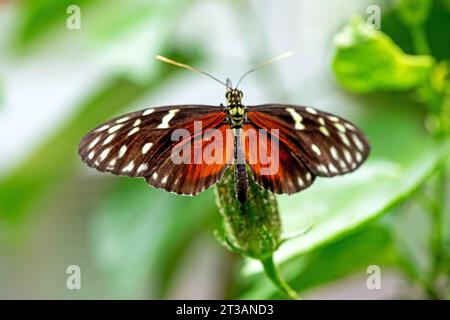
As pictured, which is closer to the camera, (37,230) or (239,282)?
(239,282)

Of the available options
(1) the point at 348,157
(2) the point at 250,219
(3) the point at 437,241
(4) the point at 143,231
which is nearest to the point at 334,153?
(1) the point at 348,157

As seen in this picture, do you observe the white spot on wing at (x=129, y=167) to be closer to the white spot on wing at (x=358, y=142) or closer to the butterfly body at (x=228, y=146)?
the butterfly body at (x=228, y=146)

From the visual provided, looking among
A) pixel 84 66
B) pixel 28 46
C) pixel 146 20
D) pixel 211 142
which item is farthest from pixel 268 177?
pixel 84 66

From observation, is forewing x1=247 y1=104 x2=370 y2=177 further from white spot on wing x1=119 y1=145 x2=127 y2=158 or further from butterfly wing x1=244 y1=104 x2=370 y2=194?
white spot on wing x1=119 y1=145 x2=127 y2=158

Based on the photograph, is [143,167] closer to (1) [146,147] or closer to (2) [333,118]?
(1) [146,147]

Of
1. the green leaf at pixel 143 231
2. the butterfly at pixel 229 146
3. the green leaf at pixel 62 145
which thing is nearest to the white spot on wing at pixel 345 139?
the butterfly at pixel 229 146
